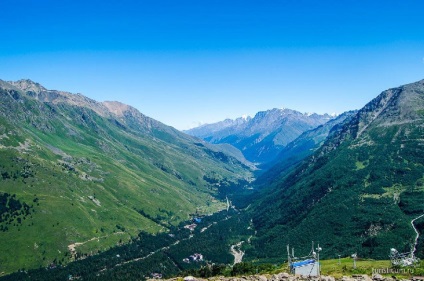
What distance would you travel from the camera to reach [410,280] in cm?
6794

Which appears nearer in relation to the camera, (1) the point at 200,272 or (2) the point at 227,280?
(2) the point at 227,280

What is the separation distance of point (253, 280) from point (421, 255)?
161m

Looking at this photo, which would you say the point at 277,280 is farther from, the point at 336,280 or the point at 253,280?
the point at 336,280

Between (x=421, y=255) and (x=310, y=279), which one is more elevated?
(x=310, y=279)

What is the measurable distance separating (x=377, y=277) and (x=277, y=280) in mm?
17410

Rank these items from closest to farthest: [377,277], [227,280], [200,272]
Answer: [377,277]
[227,280]
[200,272]

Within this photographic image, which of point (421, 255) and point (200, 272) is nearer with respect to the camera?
point (200, 272)

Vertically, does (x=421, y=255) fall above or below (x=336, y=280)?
below

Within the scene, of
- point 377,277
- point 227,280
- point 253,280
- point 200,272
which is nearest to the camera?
point 377,277

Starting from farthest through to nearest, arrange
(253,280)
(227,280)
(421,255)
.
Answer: (421,255) → (227,280) → (253,280)

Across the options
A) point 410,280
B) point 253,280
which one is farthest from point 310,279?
point 410,280

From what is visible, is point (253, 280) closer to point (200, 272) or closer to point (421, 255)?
point (200, 272)

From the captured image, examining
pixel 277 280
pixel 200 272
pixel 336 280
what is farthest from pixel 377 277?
pixel 200 272

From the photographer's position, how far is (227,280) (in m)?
79.0
